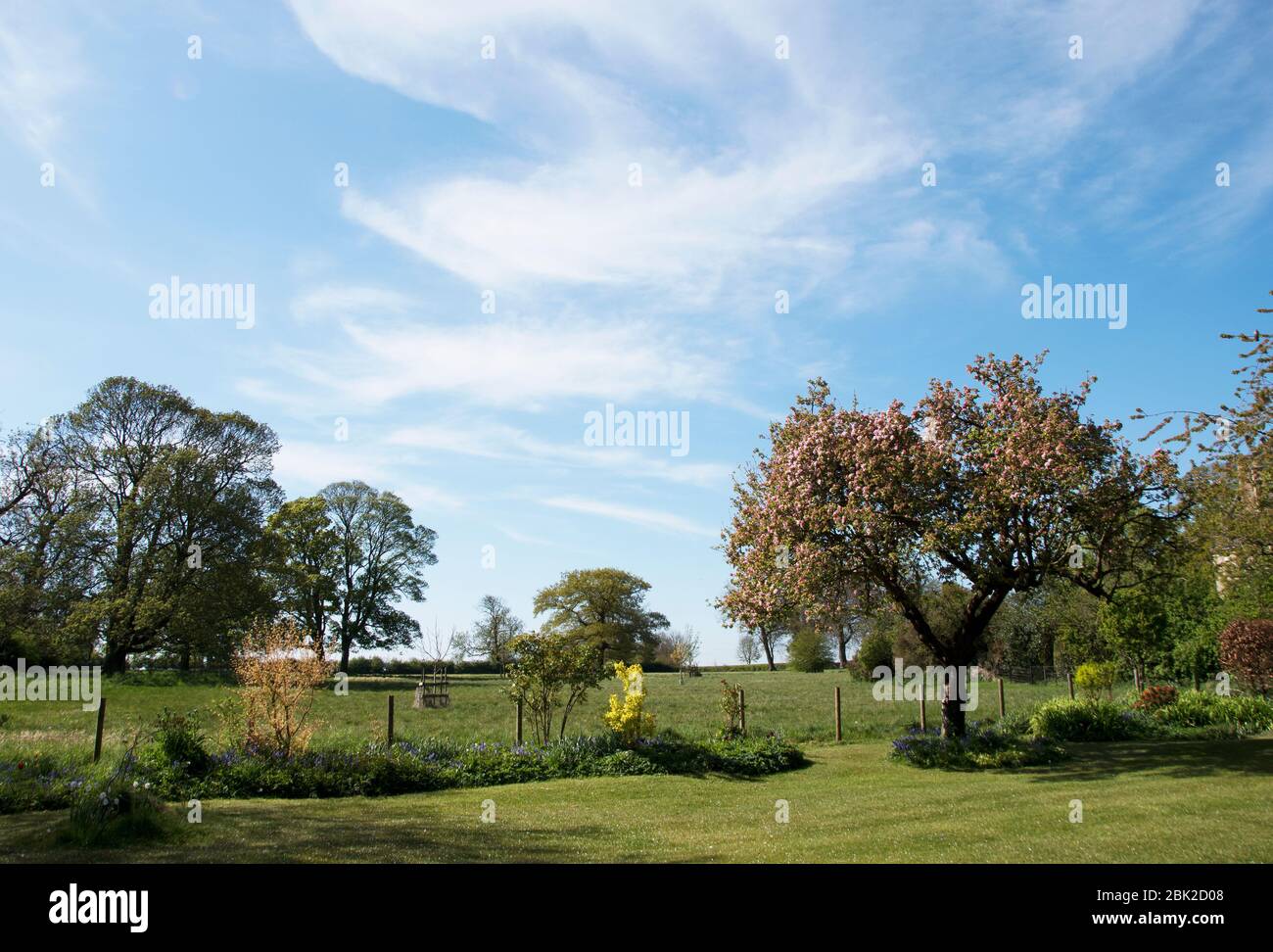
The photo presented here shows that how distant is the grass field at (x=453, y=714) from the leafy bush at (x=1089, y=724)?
13.6ft

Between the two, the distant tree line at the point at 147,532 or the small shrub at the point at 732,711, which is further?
the distant tree line at the point at 147,532

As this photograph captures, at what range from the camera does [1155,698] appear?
2627 cm

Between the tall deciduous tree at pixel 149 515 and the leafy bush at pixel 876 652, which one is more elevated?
the tall deciduous tree at pixel 149 515

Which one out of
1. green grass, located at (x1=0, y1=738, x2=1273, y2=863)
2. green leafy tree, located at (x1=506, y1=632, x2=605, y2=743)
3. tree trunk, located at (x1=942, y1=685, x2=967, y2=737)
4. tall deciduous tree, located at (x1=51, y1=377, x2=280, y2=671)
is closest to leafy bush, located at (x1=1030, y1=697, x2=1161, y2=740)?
tree trunk, located at (x1=942, y1=685, x2=967, y2=737)

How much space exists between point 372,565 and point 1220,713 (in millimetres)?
45678

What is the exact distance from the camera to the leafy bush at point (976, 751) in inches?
734

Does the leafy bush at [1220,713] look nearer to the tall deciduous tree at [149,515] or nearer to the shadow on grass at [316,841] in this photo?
the shadow on grass at [316,841]

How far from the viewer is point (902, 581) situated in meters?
21.1

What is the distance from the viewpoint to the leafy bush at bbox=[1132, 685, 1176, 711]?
25.8m

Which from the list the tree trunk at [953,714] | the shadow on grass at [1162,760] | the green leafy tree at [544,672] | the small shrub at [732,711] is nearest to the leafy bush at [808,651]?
the shadow on grass at [1162,760]

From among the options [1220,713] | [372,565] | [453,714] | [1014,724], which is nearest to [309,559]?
[372,565]

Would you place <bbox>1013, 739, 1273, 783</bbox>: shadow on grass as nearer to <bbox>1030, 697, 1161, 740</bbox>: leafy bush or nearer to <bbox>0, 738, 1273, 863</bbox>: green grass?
<bbox>0, 738, 1273, 863</bbox>: green grass
